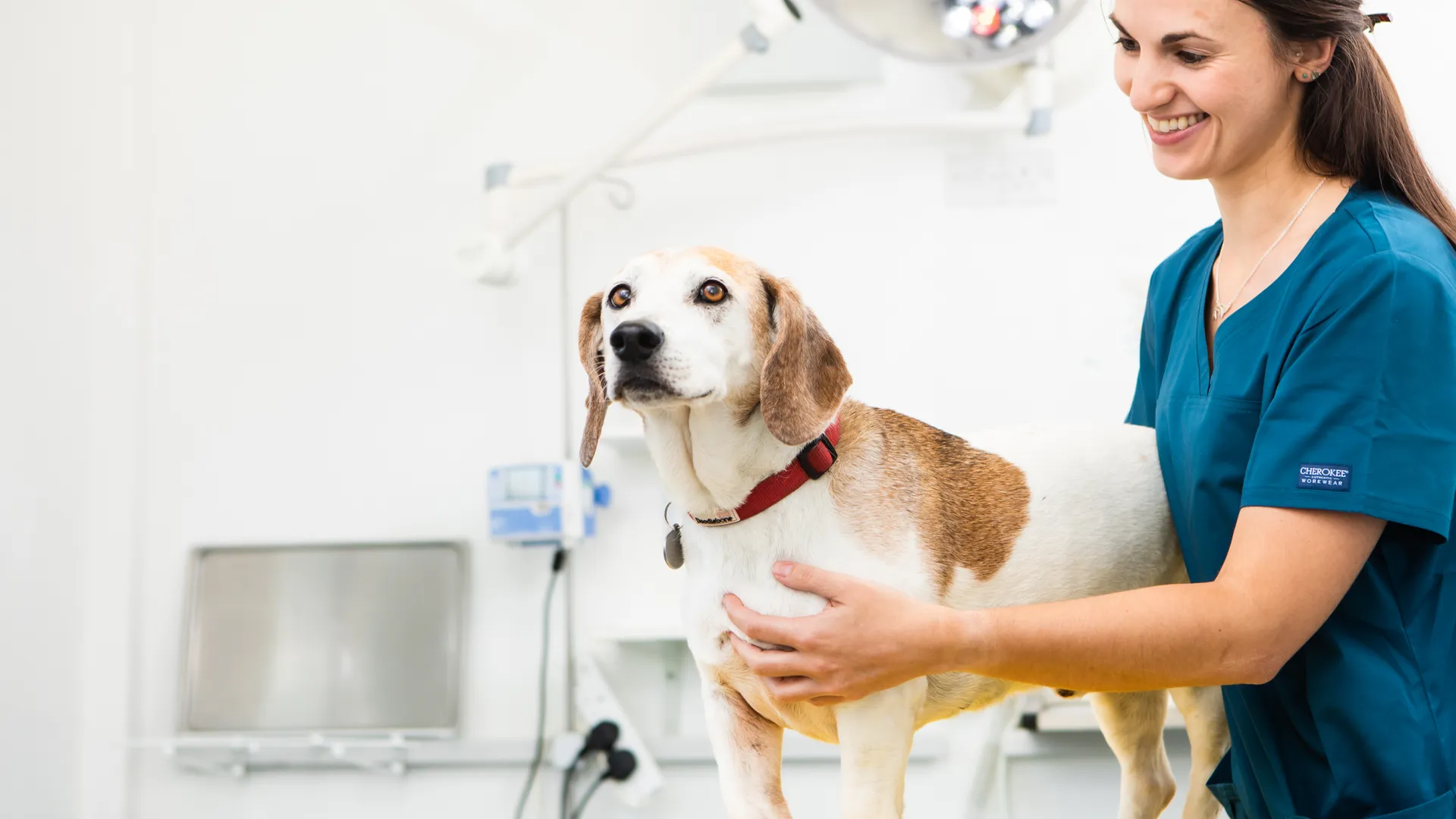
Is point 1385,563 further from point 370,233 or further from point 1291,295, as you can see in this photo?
point 370,233

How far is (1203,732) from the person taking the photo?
1315mm

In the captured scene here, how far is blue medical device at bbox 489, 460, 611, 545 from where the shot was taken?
8.07 ft

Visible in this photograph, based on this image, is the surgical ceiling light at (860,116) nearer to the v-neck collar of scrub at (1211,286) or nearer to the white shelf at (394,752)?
the v-neck collar of scrub at (1211,286)

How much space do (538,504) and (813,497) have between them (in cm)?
149

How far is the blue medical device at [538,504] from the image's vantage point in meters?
2.46

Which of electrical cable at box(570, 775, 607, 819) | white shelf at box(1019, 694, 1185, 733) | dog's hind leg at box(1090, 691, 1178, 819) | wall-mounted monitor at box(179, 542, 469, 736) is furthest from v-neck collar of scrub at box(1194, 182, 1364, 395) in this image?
wall-mounted monitor at box(179, 542, 469, 736)

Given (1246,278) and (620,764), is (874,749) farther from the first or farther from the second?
(620,764)

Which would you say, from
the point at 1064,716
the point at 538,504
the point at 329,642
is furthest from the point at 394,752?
the point at 1064,716

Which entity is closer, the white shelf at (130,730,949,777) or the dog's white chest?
the dog's white chest

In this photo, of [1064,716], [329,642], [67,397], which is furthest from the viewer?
[67,397]

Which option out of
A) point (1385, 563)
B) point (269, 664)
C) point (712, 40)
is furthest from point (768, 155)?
point (1385, 563)

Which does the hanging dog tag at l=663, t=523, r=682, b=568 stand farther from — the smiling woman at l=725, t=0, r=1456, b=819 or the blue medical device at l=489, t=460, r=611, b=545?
the blue medical device at l=489, t=460, r=611, b=545

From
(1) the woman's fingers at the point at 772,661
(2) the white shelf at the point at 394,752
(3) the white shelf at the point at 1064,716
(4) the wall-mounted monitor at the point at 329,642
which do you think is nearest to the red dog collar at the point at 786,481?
(1) the woman's fingers at the point at 772,661

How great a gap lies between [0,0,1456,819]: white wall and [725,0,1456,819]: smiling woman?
1.55 m
